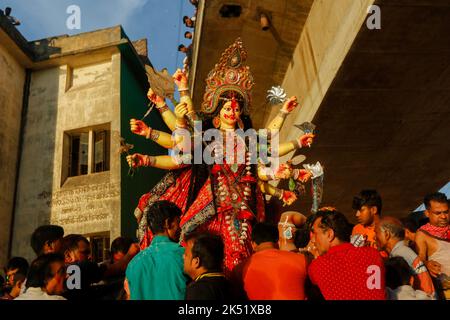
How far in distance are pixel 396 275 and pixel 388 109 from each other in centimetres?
551

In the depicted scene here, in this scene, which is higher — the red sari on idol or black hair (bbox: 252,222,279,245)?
the red sari on idol

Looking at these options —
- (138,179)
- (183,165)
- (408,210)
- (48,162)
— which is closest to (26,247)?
(48,162)

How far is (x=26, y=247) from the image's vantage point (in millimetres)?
12312

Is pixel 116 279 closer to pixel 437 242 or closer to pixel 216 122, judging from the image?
pixel 216 122

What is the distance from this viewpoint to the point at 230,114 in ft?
20.0

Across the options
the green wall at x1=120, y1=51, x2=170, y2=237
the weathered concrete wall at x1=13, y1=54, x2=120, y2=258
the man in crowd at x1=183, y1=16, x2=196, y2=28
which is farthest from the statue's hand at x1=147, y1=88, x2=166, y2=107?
the man in crowd at x1=183, y1=16, x2=196, y2=28

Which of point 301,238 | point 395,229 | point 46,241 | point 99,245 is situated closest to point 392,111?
point 301,238

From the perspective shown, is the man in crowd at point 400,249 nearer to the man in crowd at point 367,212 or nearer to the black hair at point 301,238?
the man in crowd at point 367,212

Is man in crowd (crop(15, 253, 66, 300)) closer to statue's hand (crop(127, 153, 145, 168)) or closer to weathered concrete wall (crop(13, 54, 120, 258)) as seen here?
statue's hand (crop(127, 153, 145, 168))

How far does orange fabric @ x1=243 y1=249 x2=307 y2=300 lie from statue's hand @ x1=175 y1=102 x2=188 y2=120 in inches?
97.2

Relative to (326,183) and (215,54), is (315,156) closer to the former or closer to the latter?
(326,183)

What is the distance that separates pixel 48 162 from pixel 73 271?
30.0ft

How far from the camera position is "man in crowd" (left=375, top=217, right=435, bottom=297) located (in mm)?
3996

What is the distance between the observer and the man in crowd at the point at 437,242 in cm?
439
